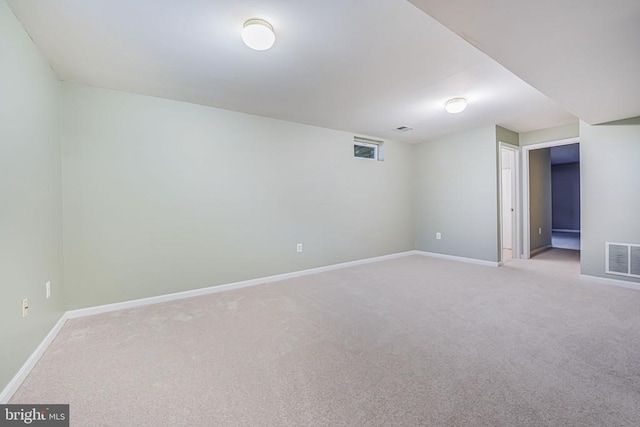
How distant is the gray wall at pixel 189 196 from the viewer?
270 cm

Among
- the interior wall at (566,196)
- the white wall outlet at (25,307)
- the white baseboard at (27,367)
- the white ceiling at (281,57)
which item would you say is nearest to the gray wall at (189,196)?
the white ceiling at (281,57)

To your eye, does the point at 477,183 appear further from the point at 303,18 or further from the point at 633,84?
the point at 303,18

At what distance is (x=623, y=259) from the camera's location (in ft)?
10.9

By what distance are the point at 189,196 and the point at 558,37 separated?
354 centimetres

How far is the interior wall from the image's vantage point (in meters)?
9.23

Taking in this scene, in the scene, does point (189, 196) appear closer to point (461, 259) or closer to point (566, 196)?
point (461, 259)

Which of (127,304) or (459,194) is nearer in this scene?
(127,304)

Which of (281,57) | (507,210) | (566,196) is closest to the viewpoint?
(281,57)

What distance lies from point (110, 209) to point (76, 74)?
1.31 m

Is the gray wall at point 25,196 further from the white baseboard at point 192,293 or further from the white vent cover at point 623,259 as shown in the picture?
the white vent cover at point 623,259

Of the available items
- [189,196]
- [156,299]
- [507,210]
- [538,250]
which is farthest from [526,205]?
[156,299]

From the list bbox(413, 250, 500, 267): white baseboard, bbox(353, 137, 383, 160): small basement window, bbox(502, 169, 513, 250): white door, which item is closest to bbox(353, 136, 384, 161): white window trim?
bbox(353, 137, 383, 160): small basement window

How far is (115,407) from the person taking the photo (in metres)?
1.41

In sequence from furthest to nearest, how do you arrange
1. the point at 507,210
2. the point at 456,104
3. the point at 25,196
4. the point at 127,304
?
the point at 507,210 < the point at 456,104 < the point at 127,304 < the point at 25,196
